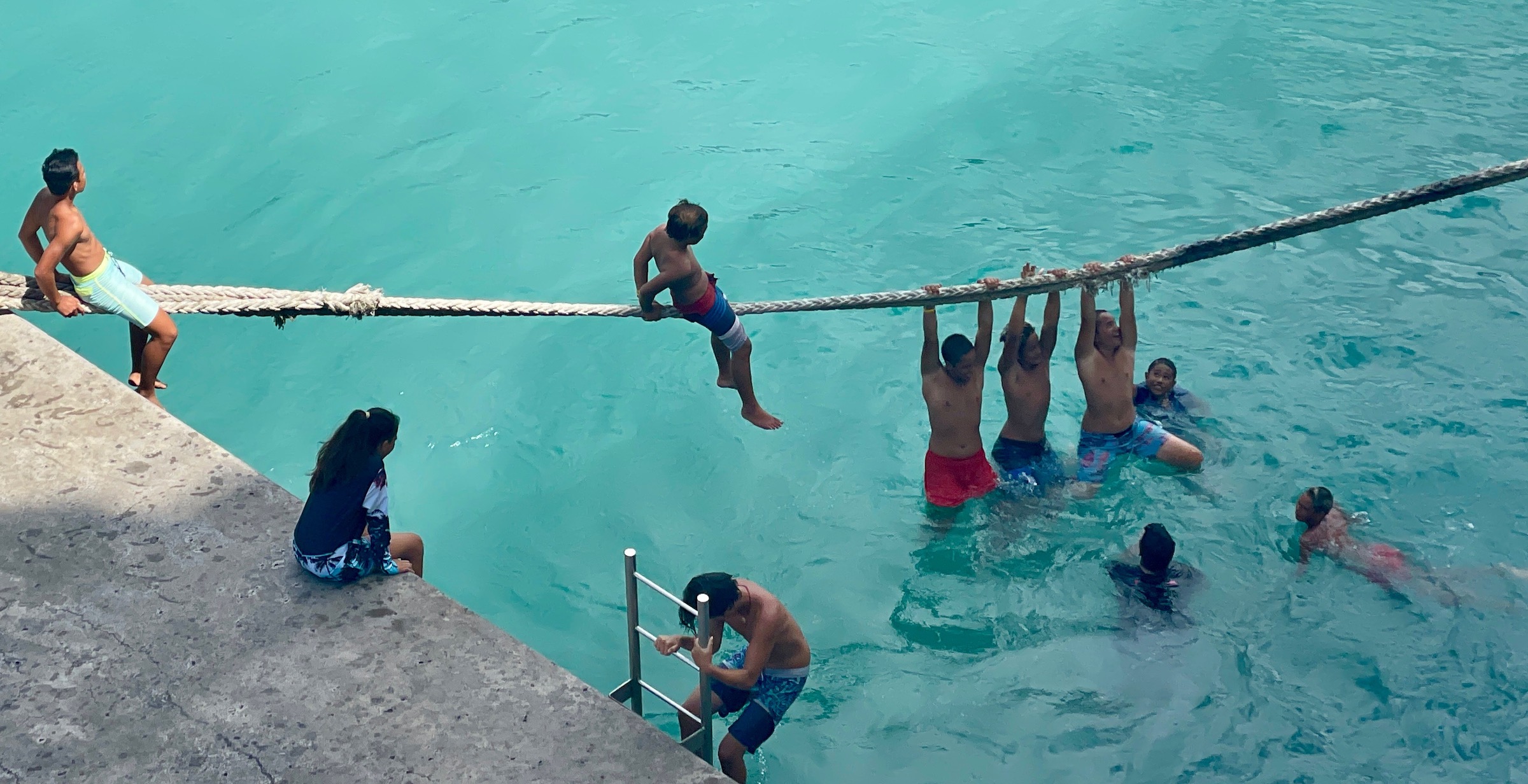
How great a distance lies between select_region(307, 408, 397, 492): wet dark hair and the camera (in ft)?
10.6

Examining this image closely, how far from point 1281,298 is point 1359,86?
3.80m

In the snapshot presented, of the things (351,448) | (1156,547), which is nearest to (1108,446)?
(1156,547)

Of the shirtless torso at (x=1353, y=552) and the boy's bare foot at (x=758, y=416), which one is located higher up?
the boy's bare foot at (x=758, y=416)

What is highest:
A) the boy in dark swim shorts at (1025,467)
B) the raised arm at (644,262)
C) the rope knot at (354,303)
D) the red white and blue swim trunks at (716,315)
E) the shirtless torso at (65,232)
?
the shirtless torso at (65,232)

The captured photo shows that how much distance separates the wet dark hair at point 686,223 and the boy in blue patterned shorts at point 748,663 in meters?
1.51

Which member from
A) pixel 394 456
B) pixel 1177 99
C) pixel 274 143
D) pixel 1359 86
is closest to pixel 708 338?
pixel 394 456

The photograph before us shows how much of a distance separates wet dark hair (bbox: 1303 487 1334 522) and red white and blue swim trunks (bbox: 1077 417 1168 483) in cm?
83

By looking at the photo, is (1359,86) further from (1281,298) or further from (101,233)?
(101,233)

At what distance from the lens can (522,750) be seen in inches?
110

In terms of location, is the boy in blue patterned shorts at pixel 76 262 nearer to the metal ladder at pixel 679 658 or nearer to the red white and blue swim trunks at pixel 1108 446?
the metal ladder at pixel 679 658

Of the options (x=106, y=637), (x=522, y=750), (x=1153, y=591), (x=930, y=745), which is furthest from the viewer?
(x=1153, y=591)

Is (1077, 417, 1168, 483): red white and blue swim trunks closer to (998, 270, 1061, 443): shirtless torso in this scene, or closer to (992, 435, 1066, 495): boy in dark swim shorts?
(992, 435, 1066, 495): boy in dark swim shorts

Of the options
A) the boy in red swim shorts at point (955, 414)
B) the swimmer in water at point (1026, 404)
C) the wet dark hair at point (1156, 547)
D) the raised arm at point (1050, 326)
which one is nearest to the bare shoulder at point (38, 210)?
the boy in red swim shorts at point (955, 414)

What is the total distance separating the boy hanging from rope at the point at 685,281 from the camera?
178 inches
